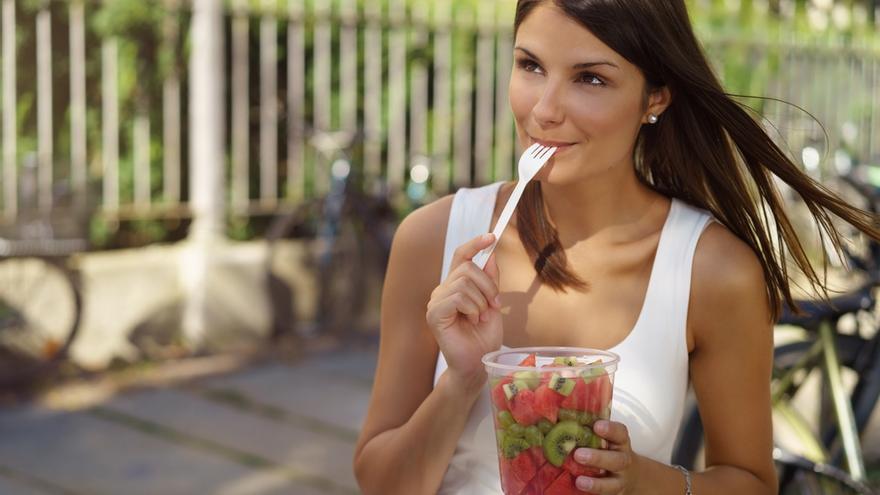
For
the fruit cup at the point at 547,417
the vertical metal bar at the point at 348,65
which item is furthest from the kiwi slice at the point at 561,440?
the vertical metal bar at the point at 348,65

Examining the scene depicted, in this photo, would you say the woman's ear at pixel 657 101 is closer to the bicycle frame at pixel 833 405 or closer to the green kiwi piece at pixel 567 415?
the green kiwi piece at pixel 567 415

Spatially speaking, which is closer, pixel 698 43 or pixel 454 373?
pixel 454 373

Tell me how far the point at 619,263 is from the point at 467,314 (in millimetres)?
468

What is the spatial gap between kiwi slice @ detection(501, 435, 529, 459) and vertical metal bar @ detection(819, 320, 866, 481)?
58.9 inches

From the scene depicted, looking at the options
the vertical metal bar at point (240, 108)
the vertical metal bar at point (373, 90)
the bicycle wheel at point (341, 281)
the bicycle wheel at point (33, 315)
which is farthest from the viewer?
the vertical metal bar at point (373, 90)

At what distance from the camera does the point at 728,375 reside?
234 centimetres

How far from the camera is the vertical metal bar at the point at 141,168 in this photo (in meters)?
6.52

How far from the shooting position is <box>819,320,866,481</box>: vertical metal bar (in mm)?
3092

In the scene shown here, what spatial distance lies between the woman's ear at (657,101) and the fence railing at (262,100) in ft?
10.9

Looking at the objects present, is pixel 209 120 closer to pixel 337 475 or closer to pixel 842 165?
pixel 337 475

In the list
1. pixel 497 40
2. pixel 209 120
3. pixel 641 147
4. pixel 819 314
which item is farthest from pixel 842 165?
pixel 641 147

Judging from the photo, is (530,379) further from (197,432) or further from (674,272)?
(197,432)

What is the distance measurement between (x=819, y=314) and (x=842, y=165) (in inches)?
216

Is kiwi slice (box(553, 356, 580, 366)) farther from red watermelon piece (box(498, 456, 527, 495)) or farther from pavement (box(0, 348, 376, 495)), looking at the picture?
pavement (box(0, 348, 376, 495))
